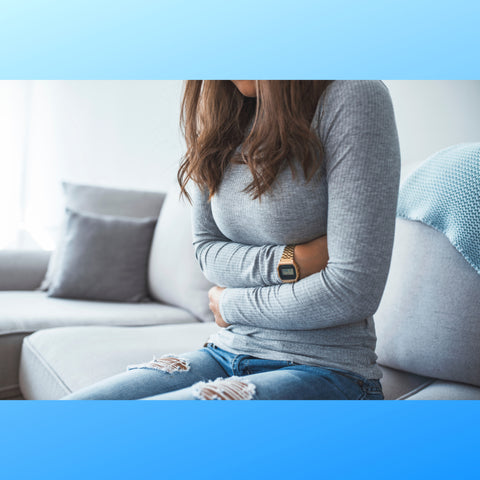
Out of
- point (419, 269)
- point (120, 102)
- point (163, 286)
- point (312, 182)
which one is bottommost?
point (163, 286)

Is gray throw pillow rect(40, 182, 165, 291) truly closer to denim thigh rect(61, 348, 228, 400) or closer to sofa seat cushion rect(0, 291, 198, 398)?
sofa seat cushion rect(0, 291, 198, 398)

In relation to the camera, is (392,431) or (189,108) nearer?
(392,431)

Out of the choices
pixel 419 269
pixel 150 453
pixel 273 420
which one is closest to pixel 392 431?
pixel 273 420

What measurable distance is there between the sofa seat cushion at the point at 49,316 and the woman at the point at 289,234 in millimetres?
563

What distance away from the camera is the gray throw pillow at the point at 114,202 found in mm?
1794

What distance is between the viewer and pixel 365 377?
2.42 feet

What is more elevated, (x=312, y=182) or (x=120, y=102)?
(x=120, y=102)

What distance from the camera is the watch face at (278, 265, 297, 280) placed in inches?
28.3

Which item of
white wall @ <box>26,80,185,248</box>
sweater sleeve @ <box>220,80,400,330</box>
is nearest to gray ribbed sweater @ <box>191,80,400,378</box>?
sweater sleeve @ <box>220,80,400,330</box>

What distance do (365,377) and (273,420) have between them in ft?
0.71

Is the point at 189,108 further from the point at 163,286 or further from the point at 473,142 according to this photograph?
the point at 163,286

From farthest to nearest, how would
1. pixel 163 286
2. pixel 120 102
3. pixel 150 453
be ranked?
pixel 163 286 → pixel 120 102 → pixel 150 453

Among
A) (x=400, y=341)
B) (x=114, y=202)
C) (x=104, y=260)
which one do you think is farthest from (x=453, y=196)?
(x=114, y=202)
